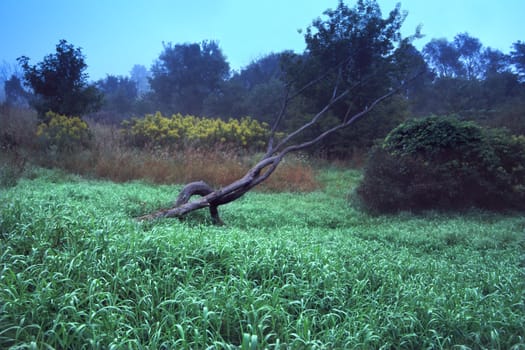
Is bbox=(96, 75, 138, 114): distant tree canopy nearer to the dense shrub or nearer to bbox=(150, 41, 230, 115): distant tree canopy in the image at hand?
bbox=(150, 41, 230, 115): distant tree canopy

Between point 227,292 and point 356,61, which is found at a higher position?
point 356,61

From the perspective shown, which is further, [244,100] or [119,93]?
[119,93]

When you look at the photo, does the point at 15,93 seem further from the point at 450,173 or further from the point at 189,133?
the point at 450,173

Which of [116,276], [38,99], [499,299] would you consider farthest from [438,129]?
[38,99]

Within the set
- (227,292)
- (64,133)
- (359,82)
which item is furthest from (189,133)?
(227,292)

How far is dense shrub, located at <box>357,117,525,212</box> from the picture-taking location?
8141 millimetres

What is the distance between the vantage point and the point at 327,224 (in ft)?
23.6

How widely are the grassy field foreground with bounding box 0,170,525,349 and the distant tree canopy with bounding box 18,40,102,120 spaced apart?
431 inches

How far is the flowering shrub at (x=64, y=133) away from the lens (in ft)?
39.2

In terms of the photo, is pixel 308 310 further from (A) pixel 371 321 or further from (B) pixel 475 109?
(B) pixel 475 109

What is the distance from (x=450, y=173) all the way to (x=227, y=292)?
22.8 ft

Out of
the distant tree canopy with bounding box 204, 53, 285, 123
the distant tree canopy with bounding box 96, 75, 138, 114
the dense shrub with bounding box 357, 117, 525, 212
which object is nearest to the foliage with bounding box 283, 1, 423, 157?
the dense shrub with bounding box 357, 117, 525, 212

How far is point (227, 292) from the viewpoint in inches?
109

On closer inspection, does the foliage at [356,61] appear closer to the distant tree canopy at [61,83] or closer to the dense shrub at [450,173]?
the dense shrub at [450,173]
